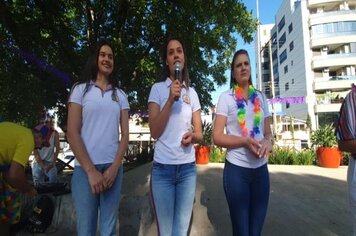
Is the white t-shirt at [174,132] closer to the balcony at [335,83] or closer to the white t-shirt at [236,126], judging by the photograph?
the white t-shirt at [236,126]

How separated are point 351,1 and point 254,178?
2204 inches

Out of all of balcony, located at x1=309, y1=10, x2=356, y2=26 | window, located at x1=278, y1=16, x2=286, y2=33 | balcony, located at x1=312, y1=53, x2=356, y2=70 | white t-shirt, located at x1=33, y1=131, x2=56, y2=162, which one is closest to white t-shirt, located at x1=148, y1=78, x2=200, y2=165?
white t-shirt, located at x1=33, y1=131, x2=56, y2=162

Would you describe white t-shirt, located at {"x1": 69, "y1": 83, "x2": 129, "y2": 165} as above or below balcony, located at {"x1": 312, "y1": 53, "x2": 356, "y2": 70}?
below

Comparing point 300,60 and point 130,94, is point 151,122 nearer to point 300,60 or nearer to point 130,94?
point 130,94

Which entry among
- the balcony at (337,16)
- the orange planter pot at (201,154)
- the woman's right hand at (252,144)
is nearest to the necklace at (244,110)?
the woman's right hand at (252,144)

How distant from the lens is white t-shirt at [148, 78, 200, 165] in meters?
2.47

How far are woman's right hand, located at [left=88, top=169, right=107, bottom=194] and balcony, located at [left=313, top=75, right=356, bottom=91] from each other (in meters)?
48.1

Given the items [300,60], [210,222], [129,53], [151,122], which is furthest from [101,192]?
[300,60]

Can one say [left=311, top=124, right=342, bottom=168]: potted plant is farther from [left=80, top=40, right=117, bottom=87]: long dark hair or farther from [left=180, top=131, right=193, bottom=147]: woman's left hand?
[left=80, top=40, right=117, bottom=87]: long dark hair

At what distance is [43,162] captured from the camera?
23.6 ft

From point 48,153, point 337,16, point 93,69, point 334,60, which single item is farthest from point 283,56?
point 93,69

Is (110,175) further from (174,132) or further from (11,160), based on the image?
(11,160)

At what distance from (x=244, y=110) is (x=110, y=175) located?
1.20 meters

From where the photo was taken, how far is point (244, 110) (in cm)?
280
